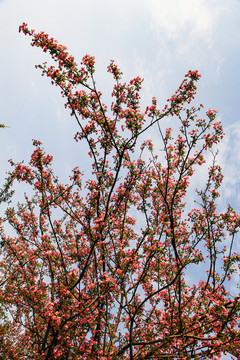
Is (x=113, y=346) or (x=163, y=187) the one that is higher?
(x=163, y=187)

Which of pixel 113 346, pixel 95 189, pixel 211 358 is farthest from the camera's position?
pixel 95 189

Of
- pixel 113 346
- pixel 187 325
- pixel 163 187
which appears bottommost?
pixel 113 346

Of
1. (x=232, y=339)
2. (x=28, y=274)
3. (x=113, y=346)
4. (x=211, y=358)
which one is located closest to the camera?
(x=232, y=339)

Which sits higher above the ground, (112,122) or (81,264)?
(112,122)

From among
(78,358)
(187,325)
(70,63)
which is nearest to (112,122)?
(70,63)

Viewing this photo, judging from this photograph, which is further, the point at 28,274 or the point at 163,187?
the point at 28,274

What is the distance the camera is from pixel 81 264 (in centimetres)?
854

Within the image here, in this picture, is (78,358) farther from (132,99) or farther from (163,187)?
(132,99)

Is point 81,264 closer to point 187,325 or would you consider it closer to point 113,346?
point 113,346

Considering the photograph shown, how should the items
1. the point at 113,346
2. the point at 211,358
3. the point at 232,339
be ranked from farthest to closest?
the point at 113,346, the point at 211,358, the point at 232,339

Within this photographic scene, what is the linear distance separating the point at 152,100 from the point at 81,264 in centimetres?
640

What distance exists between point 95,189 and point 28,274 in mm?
4437

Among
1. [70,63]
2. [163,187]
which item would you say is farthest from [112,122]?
[163,187]

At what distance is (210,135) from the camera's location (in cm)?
736
